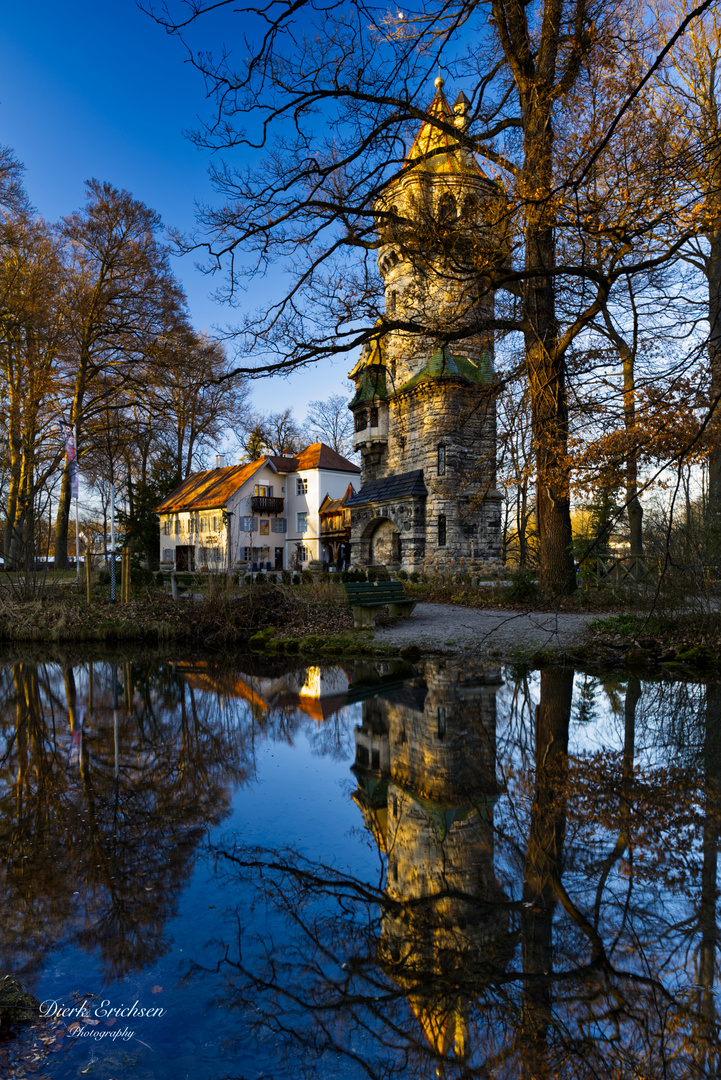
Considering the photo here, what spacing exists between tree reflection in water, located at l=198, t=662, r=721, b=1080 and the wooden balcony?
119 feet

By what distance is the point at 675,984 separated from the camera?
2.53m

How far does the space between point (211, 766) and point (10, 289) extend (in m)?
19.7

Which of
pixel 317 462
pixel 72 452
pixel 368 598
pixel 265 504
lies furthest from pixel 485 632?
pixel 265 504

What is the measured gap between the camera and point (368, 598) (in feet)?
46.5

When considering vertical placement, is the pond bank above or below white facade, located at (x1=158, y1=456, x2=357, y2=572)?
below

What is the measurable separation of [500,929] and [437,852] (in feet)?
2.77

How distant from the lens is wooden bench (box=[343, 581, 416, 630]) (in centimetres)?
1393

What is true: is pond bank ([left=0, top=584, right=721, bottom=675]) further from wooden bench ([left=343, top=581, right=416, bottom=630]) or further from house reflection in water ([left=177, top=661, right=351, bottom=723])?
house reflection in water ([left=177, top=661, right=351, bottom=723])

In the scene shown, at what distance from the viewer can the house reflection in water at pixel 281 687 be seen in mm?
7902

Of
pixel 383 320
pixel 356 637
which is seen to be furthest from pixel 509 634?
pixel 383 320

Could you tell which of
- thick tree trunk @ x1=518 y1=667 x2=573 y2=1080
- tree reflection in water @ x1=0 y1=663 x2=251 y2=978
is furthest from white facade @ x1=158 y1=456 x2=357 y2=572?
thick tree trunk @ x1=518 y1=667 x2=573 y2=1080

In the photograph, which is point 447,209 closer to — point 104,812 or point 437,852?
point 437,852

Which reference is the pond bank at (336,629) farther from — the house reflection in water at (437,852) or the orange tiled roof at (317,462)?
the orange tiled roof at (317,462)

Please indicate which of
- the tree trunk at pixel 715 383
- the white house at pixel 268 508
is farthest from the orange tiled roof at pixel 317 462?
the tree trunk at pixel 715 383
